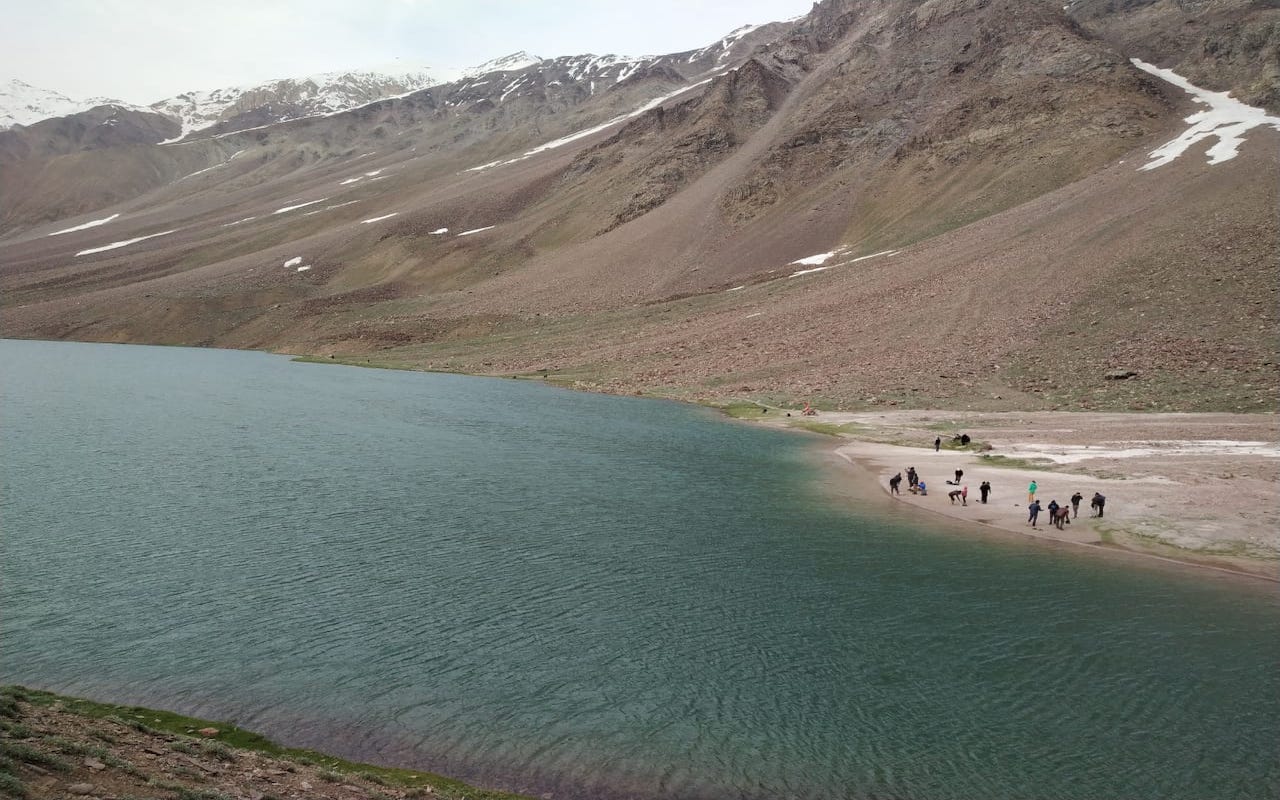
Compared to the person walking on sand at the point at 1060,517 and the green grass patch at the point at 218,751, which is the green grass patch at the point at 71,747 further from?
the person walking on sand at the point at 1060,517

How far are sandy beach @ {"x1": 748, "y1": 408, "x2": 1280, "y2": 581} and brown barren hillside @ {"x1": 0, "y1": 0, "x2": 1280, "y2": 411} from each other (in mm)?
9263

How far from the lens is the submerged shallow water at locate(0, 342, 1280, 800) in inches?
763

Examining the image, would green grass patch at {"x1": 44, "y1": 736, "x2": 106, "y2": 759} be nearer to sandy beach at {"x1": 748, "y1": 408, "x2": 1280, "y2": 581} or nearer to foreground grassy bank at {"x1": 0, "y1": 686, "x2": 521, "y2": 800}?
foreground grassy bank at {"x1": 0, "y1": 686, "x2": 521, "y2": 800}

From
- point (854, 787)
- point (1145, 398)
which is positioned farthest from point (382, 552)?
point (1145, 398)

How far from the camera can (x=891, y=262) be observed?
116688 millimetres

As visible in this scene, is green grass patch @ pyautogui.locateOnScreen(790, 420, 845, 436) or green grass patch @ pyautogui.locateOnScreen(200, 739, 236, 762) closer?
green grass patch @ pyautogui.locateOnScreen(200, 739, 236, 762)

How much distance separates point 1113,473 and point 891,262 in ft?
245

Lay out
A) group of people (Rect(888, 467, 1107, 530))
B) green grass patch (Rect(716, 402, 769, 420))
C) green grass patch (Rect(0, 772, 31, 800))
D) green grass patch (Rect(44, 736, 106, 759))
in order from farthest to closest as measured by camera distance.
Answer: green grass patch (Rect(716, 402, 769, 420))
group of people (Rect(888, 467, 1107, 530))
green grass patch (Rect(44, 736, 106, 759))
green grass patch (Rect(0, 772, 31, 800))

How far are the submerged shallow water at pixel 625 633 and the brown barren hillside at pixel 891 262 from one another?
141 ft

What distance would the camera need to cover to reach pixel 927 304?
3841 inches

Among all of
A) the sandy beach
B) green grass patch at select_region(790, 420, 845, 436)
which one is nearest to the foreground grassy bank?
the sandy beach

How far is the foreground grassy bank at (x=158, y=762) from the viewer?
1331 cm

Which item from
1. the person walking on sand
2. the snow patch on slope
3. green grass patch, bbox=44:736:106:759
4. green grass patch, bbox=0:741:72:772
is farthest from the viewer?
the snow patch on slope

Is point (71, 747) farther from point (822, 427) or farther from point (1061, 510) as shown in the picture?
point (822, 427)
